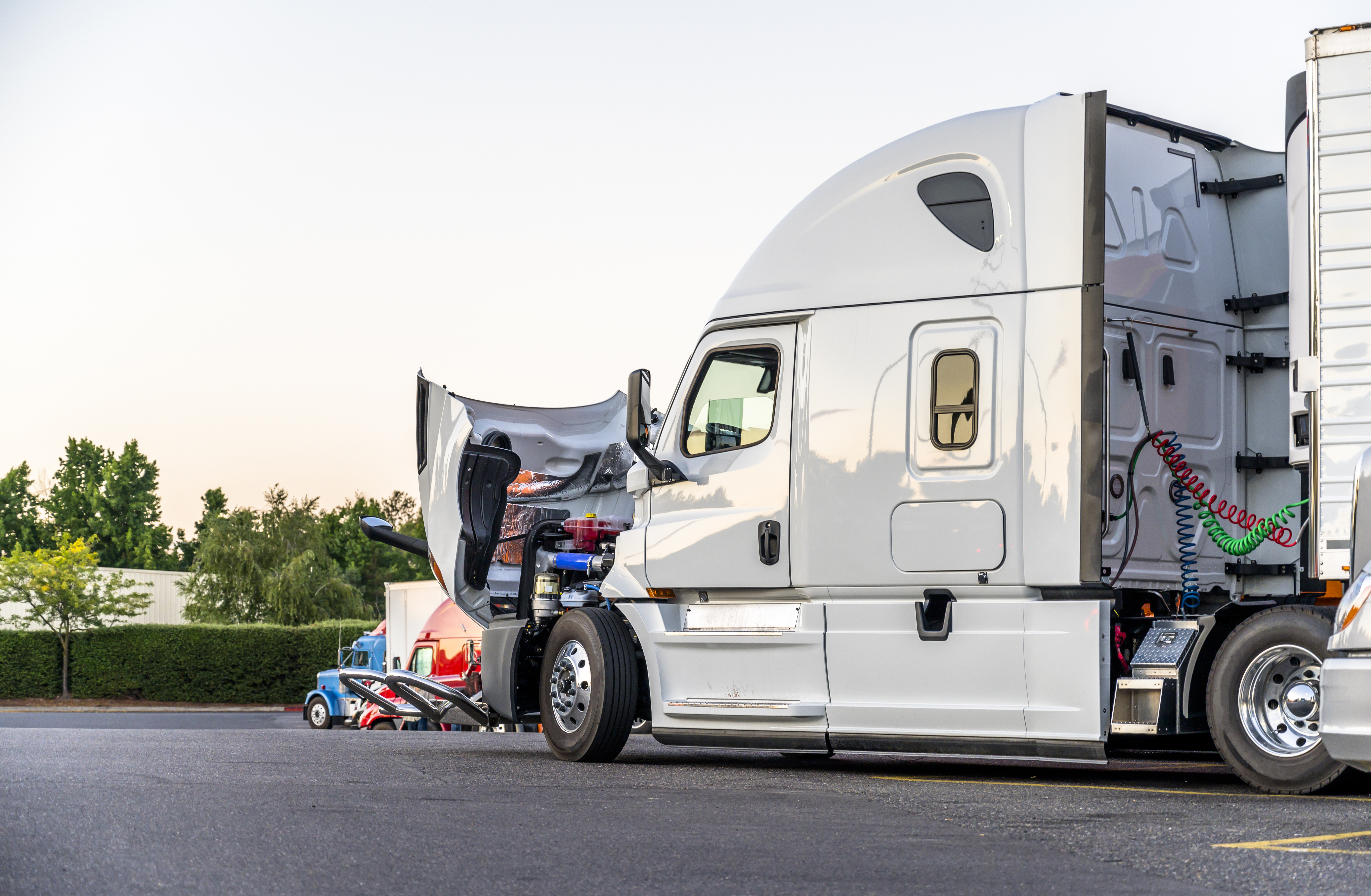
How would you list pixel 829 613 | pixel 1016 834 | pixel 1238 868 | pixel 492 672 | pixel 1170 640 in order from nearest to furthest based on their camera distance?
pixel 1238 868, pixel 1016 834, pixel 1170 640, pixel 829 613, pixel 492 672

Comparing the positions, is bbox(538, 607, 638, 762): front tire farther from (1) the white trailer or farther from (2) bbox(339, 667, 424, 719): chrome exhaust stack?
(1) the white trailer

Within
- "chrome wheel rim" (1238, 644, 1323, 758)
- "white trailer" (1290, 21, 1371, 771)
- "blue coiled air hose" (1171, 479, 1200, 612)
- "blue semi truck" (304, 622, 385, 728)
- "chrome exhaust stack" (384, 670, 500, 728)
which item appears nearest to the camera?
"white trailer" (1290, 21, 1371, 771)

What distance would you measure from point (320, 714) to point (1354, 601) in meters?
26.9

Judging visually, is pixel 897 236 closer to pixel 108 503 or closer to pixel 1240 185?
pixel 1240 185

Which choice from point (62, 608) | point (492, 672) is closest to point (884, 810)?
point (492, 672)

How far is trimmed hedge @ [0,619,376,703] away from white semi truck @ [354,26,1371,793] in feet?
104

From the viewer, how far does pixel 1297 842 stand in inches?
206

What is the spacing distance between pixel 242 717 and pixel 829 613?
2542 centimetres

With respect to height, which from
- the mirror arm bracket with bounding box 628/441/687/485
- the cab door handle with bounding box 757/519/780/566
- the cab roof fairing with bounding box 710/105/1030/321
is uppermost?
the cab roof fairing with bounding box 710/105/1030/321

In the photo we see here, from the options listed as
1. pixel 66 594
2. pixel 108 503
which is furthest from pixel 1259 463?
pixel 108 503

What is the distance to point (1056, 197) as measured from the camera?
26.6ft

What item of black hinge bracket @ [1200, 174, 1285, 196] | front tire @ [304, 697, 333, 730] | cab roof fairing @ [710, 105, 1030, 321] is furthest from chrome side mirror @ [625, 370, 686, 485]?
front tire @ [304, 697, 333, 730]

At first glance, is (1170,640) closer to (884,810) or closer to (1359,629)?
(1359,629)

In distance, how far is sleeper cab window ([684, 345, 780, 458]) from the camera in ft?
30.1
